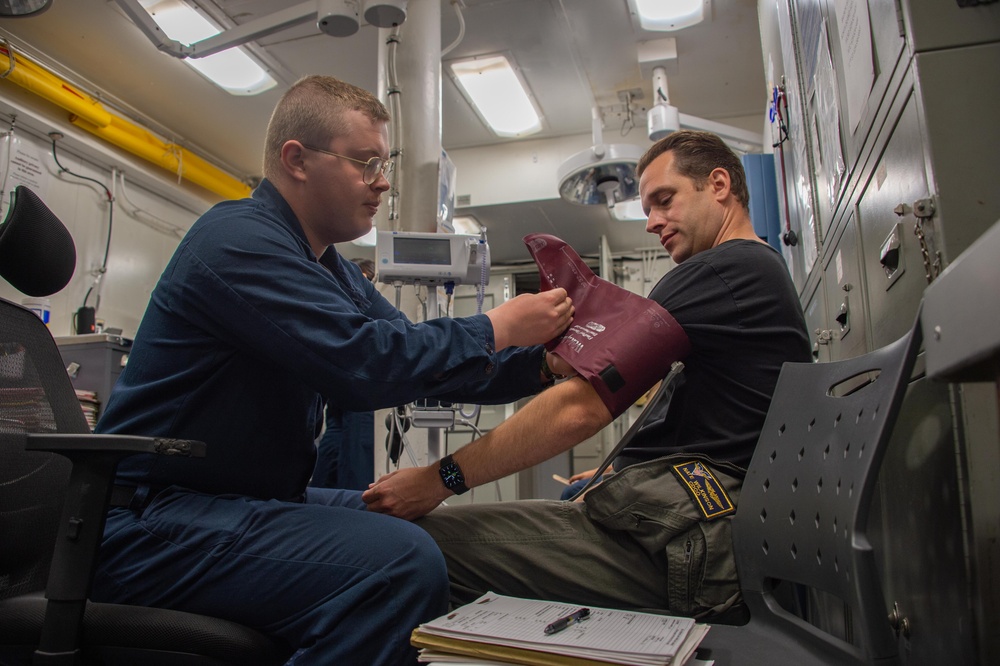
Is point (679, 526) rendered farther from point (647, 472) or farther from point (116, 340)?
point (116, 340)

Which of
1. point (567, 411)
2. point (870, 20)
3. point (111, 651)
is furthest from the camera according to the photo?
point (567, 411)

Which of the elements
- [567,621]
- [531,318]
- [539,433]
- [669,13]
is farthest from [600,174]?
[567,621]

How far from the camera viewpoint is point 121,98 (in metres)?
4.75

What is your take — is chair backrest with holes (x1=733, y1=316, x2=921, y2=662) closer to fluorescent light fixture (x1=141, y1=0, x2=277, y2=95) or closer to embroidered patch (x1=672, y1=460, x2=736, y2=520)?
embroidered patch (x1=672, y1=460, x2=736, y2=520)

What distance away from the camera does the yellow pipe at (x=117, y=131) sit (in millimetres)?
3951

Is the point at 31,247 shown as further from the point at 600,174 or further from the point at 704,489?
the point at 600,174

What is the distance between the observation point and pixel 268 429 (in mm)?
1147

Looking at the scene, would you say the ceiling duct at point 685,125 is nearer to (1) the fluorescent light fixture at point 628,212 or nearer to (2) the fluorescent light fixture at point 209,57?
(1) the fluorescent light fixture at point 628,212

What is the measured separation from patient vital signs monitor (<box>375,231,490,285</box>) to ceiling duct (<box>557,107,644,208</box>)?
4.90 ft

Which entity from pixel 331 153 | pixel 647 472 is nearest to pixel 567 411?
pixel 647 472

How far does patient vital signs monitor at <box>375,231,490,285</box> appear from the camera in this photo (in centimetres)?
250

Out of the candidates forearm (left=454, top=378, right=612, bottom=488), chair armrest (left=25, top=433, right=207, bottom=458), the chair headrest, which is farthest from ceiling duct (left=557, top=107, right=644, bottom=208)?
chair armrest (left=25, top=433, right=207, bottom=458)

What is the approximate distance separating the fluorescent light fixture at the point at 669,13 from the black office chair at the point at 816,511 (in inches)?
134

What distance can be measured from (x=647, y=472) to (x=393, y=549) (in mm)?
441
